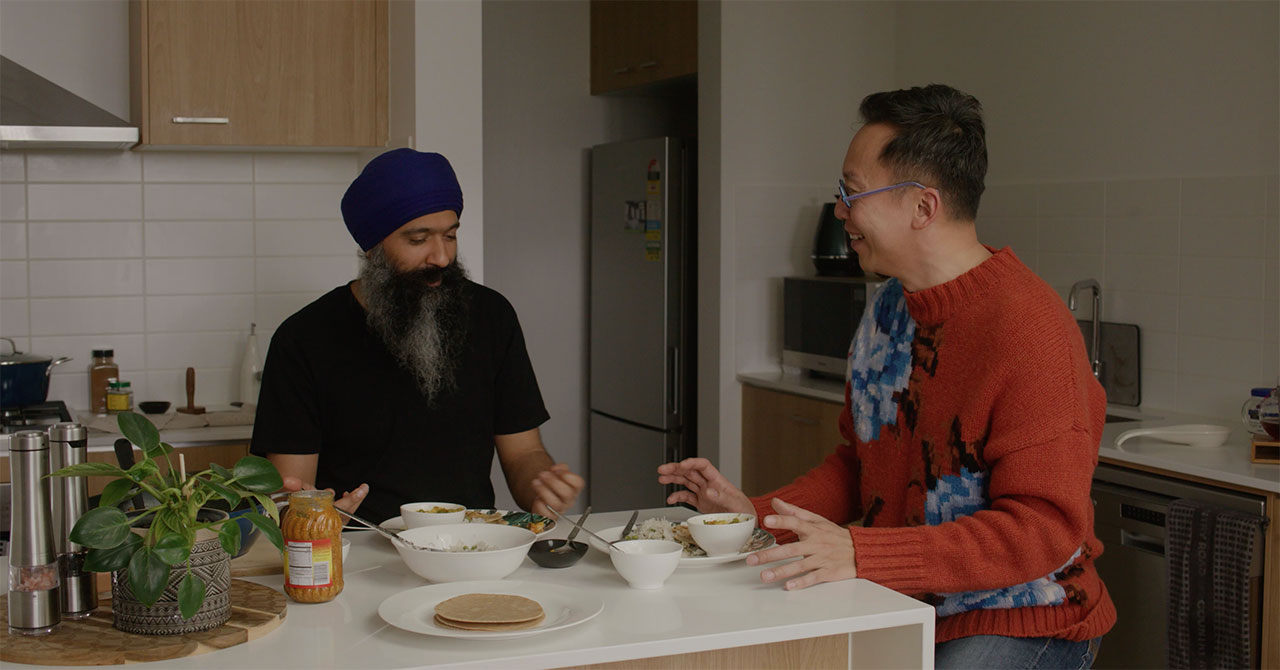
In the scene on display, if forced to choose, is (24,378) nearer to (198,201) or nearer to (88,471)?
(198,201)

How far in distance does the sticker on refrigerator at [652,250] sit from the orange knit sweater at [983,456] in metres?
2.85

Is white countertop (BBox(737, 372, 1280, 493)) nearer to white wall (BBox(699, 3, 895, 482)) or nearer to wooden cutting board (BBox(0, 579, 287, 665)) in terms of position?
white wall (BBox(699, 3, 895, 482))

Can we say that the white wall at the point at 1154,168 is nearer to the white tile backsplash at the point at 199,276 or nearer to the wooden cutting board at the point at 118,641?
the white tile backsplash at the point at 199,276

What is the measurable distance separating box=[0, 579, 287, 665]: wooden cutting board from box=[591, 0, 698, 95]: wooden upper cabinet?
3643 millimetres

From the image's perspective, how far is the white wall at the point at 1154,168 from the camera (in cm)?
316

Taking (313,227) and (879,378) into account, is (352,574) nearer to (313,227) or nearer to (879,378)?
(879,378)

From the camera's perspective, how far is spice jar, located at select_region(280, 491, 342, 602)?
59.7 inches

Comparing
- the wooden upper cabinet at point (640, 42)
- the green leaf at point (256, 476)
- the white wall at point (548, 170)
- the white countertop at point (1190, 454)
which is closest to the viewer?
the green leaf at point (256, 476)

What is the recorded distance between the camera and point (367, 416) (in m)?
2.42

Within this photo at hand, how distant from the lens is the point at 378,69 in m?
3.38

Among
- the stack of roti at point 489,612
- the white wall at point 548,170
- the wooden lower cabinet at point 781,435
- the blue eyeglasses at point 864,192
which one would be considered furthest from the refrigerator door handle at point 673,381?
the stack of roti at point 489,612

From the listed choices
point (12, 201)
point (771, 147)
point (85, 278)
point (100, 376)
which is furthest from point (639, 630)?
point (771, 147)

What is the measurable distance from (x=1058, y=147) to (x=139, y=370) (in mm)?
2901

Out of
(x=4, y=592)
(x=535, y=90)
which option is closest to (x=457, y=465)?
(x=4, y=592)
